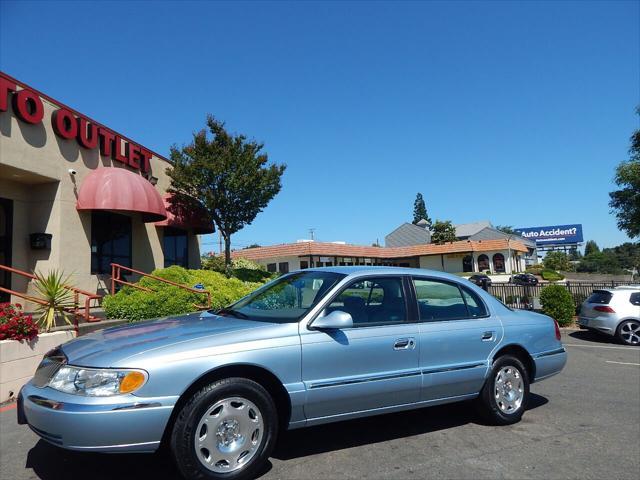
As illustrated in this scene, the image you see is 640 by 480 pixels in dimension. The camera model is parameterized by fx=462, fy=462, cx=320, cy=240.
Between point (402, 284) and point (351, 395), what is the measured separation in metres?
1.24

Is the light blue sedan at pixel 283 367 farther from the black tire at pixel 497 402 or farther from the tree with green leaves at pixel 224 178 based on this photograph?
the tree with green leaves at pixel 224 178

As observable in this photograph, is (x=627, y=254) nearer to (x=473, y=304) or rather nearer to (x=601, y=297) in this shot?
(x=601, y=297)

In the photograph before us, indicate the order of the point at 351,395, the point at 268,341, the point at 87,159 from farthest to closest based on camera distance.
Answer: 1. the point at 87,159
2. the point at 351,395
3. the point at 268,341

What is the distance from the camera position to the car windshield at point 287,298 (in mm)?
4047

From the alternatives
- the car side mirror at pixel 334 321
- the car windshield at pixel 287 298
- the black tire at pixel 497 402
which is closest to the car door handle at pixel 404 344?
the car side mirror at pixel 334 321

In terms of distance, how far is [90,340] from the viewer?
3.78 metres

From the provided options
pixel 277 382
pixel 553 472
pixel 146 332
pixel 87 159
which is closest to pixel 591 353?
pixel 553 472

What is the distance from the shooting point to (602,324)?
12.1 meters

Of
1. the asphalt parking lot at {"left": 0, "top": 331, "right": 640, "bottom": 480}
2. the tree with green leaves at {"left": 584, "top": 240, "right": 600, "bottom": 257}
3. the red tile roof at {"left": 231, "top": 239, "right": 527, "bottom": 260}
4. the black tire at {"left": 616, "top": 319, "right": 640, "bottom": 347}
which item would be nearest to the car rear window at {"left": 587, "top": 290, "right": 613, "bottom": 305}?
the black tire at {"left": 616, "top": 319, "right": 640, "bottom": 347}

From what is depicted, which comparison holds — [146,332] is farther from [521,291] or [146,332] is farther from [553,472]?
[521,291]

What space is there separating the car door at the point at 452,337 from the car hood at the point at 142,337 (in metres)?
1.66

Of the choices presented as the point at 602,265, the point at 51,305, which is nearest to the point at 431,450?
the point at 51,305

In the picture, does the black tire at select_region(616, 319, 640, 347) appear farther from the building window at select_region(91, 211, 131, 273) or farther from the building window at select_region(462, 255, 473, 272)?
the building window at select_region(462, 255, 473, 272)

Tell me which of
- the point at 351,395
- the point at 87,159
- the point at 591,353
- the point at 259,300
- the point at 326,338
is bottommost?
the point at 591,353
